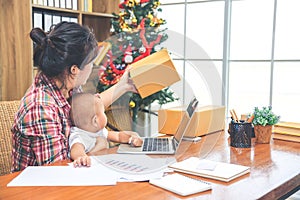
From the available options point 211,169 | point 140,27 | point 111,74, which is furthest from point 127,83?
point 140,27

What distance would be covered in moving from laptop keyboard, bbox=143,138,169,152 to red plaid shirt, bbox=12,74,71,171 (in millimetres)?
337

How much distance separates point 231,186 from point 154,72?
0.67m

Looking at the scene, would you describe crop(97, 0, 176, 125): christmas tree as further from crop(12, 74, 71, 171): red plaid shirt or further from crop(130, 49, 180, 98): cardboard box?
crop(12, 74, 71, 171): red plaid shirt

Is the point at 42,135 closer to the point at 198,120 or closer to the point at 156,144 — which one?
the point at 156,144

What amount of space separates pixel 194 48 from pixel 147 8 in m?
0.72

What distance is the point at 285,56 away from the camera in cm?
303

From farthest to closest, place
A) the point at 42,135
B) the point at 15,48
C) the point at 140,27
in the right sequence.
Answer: the point at 140,27, the point at 15,48, the point at 42,135

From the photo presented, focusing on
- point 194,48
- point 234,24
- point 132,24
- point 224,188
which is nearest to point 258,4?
point 234,24

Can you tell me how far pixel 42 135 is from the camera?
135 cm

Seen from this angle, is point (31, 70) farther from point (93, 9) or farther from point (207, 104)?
point (207, 104)

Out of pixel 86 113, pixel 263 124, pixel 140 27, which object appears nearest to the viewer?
pixel 86 113

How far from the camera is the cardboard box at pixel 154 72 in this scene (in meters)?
1.58

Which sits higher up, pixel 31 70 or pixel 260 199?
pixel 31 70

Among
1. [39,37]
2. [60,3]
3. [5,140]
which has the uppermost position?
[60,3]
